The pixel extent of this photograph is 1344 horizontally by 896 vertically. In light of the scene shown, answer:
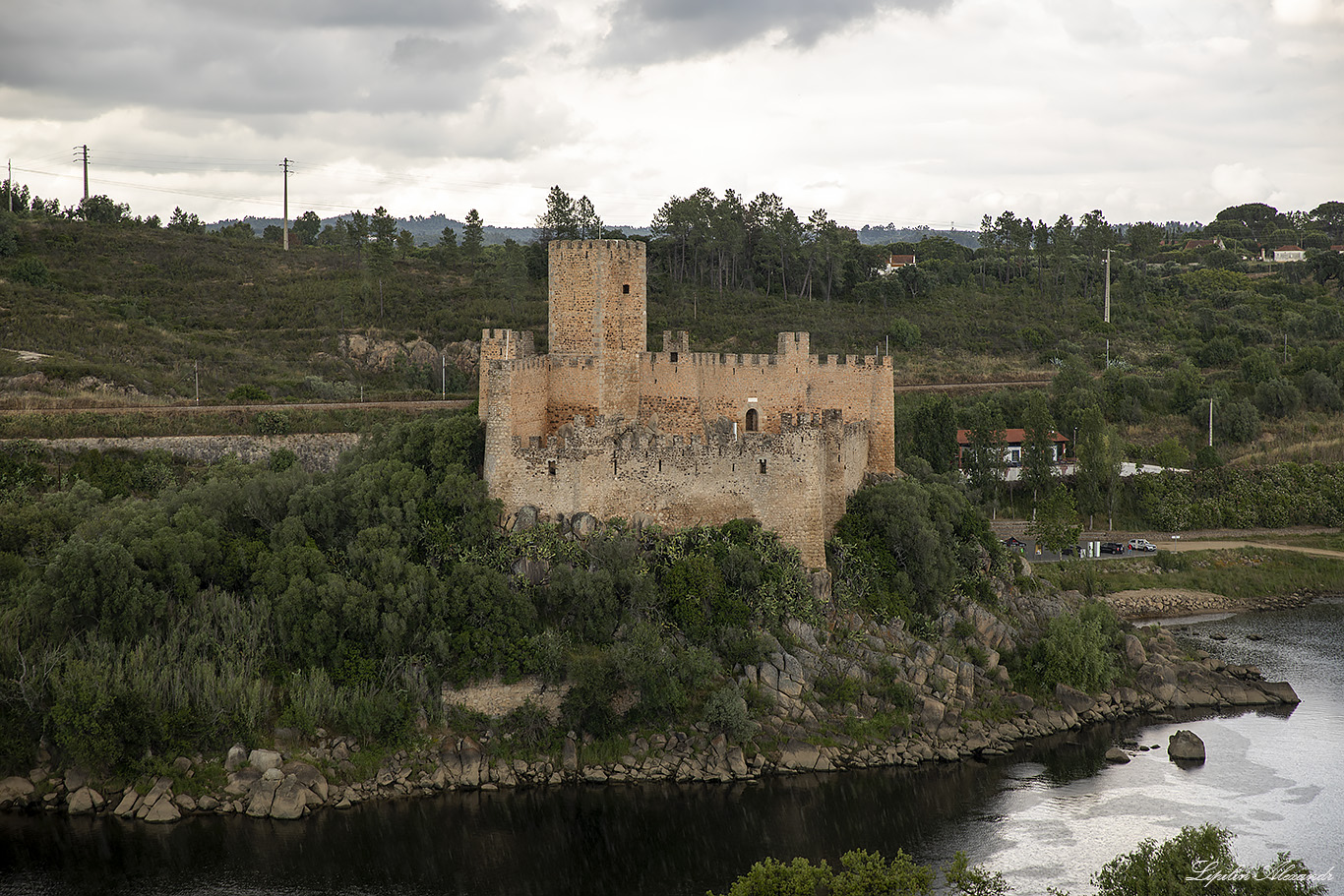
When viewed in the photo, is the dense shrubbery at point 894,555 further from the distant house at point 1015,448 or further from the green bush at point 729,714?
the distant house at point 1015,448

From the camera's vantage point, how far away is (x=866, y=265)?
282 feet

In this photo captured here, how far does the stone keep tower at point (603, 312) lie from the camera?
33.6m

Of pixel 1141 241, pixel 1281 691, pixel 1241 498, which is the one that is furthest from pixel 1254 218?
pixel 1281 691

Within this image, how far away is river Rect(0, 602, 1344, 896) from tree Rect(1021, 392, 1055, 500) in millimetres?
23108

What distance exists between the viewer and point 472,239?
8369 centimetres

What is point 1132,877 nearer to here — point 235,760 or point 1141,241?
point 235,760

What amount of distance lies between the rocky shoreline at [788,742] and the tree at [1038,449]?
17.7m

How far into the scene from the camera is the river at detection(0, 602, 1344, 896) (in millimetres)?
25641

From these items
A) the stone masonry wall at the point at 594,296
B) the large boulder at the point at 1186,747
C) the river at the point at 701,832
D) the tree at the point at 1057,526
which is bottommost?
the river at the point at 701,832

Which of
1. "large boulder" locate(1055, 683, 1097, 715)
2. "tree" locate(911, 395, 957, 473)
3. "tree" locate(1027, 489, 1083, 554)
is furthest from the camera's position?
"tree" locate(911, 395, 957, 473)

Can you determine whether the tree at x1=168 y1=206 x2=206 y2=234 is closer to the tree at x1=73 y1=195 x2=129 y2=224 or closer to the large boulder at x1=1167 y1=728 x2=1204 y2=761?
the tree at x1=73 y1=195 x2=129 y2=224

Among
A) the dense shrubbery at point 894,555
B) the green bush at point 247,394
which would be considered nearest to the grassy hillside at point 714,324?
the green bush at point 247,394

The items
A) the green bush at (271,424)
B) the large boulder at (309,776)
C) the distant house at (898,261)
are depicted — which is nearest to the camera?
the large boulder at (309,776)

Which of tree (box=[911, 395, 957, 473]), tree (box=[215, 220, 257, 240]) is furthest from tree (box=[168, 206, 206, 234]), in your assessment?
tree (box=[911, 395, 957, 473])
